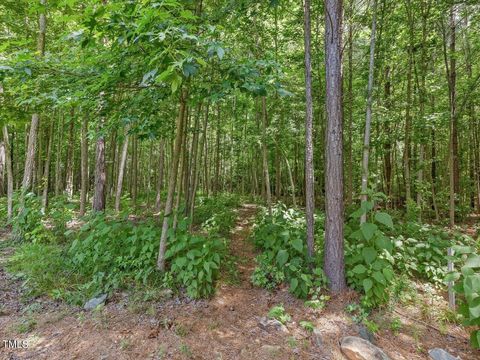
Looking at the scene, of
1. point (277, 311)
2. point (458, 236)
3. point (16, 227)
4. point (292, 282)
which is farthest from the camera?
point (16, 227)

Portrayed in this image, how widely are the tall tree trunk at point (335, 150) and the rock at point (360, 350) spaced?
86 centimetres

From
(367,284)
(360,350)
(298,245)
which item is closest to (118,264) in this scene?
(298,245)

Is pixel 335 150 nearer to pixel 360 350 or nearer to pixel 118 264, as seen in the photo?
pixel 360 350

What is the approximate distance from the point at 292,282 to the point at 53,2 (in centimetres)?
426

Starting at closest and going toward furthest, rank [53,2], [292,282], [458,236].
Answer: [53,2] < [292,282] < [458,236]

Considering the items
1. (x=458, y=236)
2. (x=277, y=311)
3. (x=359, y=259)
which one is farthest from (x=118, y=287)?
(x=458, y=236)

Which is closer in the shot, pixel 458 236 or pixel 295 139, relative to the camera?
pixel 458 236

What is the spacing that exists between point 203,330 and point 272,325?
2.80 feet

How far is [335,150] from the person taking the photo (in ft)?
12.4

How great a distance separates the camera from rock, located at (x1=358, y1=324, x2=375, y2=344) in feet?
10.0

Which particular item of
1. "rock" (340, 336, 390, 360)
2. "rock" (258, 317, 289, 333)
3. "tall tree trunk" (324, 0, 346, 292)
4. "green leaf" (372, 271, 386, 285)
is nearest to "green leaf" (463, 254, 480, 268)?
"green leaf" (372, 271, 386, 285)

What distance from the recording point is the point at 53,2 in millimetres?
2615

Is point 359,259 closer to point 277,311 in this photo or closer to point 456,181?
point 277,311

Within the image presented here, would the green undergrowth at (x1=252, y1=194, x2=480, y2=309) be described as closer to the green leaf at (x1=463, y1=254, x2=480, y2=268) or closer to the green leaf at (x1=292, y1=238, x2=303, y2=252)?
the green leaf at (x1=292, y1=238, x2=303, y2=252)
